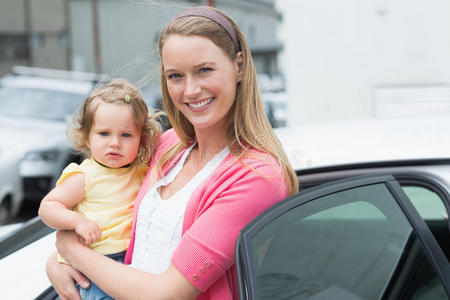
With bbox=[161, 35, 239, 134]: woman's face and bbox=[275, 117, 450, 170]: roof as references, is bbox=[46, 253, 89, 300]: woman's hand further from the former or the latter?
bbox=[275, 117, 450, 170]: roof

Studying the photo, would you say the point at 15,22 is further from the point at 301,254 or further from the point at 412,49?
the point at 301,254

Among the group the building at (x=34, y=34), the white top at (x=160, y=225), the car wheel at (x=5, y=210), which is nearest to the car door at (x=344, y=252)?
the white top at (x=160, y=225)

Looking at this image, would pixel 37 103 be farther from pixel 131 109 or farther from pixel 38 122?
pixel 131 109

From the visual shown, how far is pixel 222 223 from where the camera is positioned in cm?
129

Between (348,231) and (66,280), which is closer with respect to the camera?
(66,280)

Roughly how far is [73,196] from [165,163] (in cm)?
30

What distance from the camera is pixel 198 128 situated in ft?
5.07

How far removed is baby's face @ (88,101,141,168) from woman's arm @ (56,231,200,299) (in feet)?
0.94

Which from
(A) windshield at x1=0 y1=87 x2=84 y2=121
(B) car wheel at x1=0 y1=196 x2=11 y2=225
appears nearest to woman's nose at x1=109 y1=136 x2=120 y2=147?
(B) car wheel at x1=0 y1=196 x2=11 y2=225

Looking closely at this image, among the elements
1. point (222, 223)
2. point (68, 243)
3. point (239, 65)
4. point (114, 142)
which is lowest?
point (68, 243)

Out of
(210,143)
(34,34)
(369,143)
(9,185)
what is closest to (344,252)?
(369,143)

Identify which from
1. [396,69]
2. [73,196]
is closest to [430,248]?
[73,196]

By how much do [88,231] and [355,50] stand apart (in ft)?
19.7

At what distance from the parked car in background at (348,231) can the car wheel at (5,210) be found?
311cm
